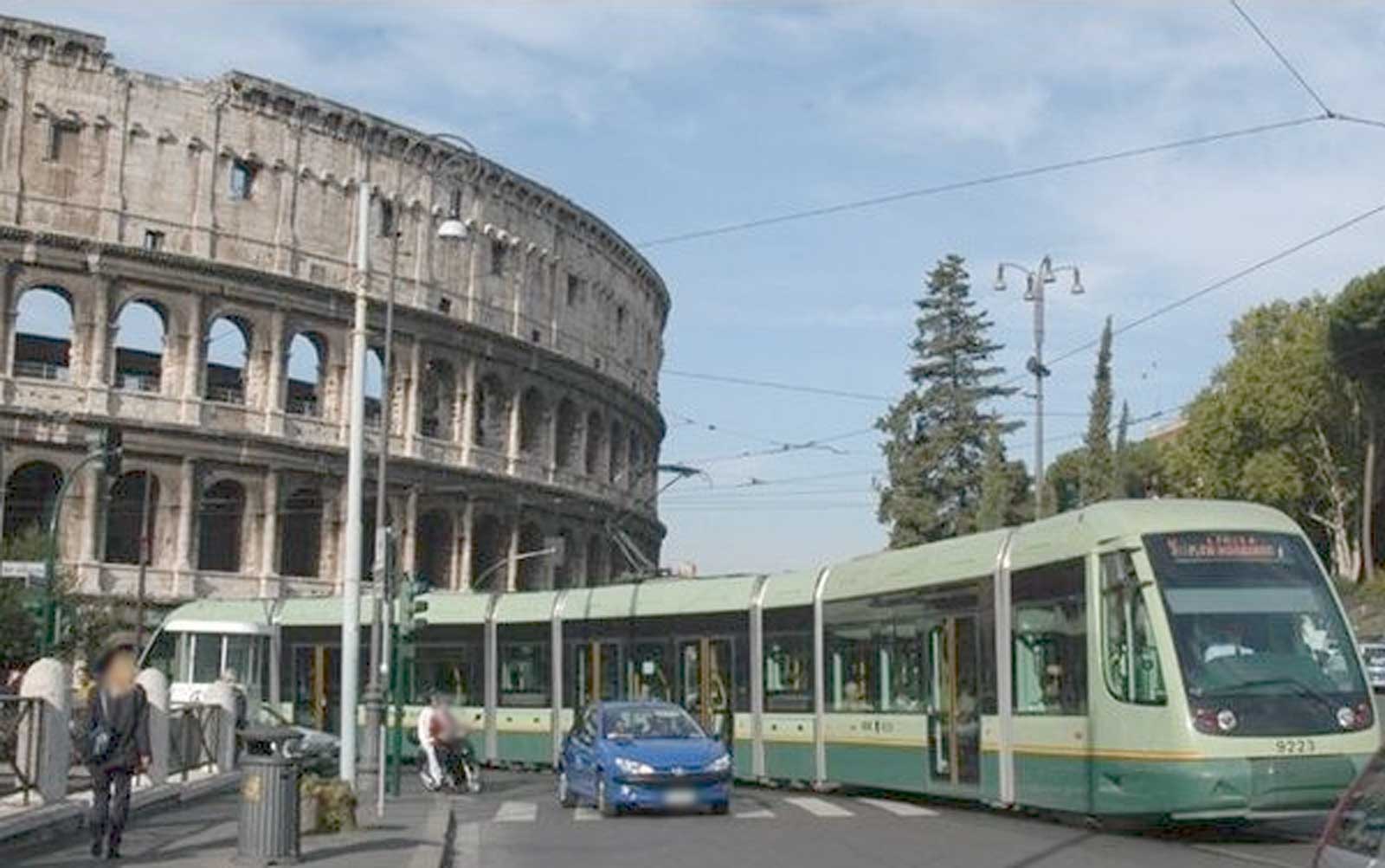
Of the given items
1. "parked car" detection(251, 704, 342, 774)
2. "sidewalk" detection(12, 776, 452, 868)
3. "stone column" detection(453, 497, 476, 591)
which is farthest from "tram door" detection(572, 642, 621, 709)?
"stone column" detection(453, 497, 476, 591)

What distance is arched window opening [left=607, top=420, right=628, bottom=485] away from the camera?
7694cm

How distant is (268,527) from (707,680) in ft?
115

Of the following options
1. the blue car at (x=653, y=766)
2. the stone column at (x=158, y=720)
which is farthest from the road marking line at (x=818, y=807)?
the stone column at (x=158, y=720)

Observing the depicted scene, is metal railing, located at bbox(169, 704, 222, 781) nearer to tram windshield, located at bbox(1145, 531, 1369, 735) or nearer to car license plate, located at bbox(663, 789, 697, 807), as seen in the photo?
car license plate, located at bbox(663, 789, 697, 807)

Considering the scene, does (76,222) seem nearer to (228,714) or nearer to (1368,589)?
(228,714)

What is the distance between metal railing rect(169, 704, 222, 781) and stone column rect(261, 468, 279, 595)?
103 feet

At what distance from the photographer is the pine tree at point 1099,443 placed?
50.3 m

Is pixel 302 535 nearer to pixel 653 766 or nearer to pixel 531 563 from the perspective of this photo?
pixel 531 563

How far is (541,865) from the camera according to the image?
14945 millimetres

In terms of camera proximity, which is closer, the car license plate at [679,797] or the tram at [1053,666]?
the tram at [1053,666]

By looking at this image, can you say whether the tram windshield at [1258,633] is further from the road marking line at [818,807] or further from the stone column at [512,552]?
the stone column at [512,552]

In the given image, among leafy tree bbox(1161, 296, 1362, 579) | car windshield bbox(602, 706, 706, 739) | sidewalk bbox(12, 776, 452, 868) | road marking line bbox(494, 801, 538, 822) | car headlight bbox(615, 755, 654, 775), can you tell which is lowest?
road marking line bbox(494, 801, 538, 822)

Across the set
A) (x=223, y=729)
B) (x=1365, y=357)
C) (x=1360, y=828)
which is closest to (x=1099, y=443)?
(x=1365, y=357)

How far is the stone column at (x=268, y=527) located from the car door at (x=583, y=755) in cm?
3796
